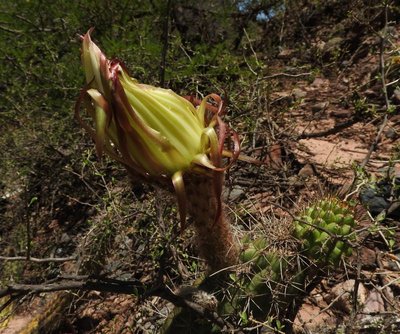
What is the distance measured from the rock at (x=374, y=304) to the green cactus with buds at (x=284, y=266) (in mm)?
477

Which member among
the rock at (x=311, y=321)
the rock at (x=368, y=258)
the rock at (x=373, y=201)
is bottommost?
the rock at (x=311, y=321)

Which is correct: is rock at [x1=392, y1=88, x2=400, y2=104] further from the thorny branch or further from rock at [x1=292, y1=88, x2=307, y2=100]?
the thorny branch

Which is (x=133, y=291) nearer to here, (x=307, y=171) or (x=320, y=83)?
(x=307, y=171)

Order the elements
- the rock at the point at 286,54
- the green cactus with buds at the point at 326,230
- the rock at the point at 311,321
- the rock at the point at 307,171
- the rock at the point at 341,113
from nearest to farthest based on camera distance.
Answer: the green cactus with buds at the point at 326,230, the rock at the point at 311,321, the rock at the point at 307,171, the rock at the point at 341,113, the rock at the point at 286,54

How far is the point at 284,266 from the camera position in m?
1.75

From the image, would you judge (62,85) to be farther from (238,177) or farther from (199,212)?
(199,212)

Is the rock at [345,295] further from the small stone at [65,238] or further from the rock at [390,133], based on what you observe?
the small stone at [65,238]

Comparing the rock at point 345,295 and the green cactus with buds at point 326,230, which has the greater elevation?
the green cactus with buds at point 326,230

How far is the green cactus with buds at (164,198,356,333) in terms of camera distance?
1.70 meters

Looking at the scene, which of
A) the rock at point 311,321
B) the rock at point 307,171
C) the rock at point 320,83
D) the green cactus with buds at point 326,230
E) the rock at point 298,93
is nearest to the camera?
the green cactus with buds at point 326,230

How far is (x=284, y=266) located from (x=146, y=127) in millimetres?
760

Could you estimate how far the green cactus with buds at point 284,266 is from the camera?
170cm

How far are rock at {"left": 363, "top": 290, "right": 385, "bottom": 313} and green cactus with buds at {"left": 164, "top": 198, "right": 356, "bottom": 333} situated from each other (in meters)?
0.48

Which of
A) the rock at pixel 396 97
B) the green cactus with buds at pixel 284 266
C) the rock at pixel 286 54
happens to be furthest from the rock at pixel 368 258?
the rock at pixel 286 54
